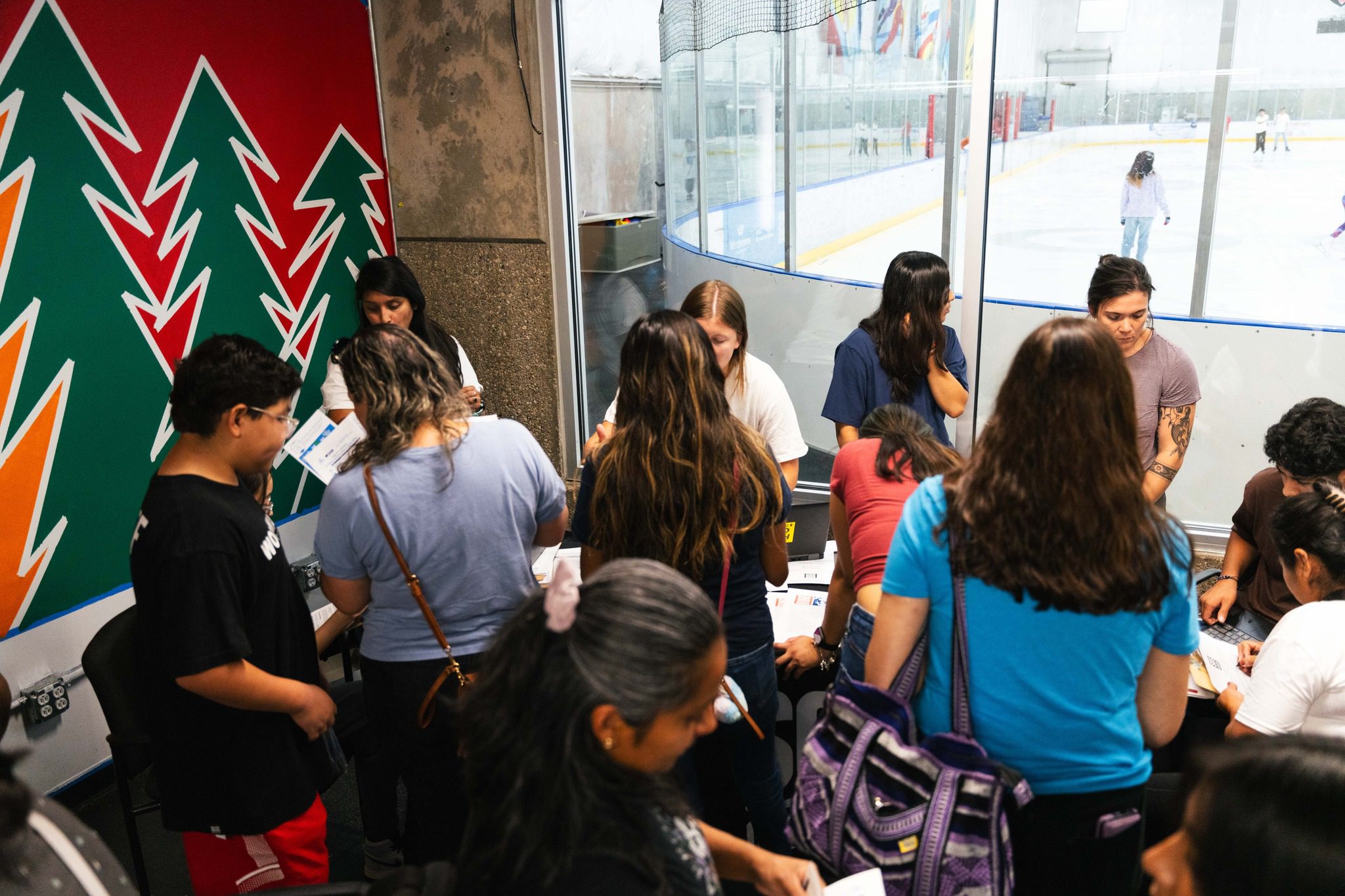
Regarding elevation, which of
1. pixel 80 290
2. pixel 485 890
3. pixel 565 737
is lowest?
pixel 485 890

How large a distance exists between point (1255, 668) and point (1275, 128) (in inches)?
85.8

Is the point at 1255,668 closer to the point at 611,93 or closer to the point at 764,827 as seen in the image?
the point at 764,827

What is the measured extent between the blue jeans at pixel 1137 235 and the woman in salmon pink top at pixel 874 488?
190 cm

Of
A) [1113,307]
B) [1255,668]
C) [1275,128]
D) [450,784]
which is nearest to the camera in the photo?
[1255,668]

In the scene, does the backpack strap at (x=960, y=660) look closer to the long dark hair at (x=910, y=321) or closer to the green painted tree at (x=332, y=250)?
the long dark hair at (x=910, y=321)

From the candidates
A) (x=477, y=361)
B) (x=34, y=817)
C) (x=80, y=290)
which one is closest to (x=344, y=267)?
(x=477, y=361)

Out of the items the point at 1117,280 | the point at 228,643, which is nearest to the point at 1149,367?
the point at 1117,280

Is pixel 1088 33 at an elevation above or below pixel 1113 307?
above

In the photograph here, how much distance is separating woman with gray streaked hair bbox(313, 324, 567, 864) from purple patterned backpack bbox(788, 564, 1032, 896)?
69 cm

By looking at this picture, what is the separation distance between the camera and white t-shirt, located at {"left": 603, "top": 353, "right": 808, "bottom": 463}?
2504mm

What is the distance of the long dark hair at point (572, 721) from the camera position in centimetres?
88

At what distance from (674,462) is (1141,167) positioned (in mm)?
2476

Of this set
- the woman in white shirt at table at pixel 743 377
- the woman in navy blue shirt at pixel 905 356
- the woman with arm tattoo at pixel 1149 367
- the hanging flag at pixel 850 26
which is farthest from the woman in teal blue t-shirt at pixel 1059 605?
the hanging flag at pixel 850 26

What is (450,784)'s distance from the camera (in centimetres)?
192
